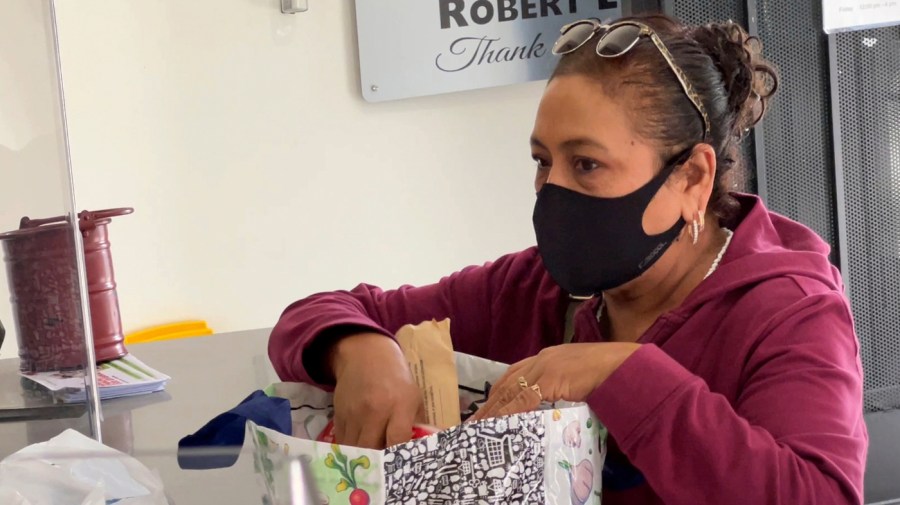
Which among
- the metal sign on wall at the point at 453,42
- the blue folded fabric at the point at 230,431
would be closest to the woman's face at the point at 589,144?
the blue folded fabric at the point at 230,431

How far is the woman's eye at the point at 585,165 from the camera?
3.16 ft

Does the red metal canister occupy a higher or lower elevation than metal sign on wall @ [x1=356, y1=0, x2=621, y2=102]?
lower

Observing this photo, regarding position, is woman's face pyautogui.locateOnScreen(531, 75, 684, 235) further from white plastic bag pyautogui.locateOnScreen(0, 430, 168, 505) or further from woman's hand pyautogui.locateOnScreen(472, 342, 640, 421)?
white plastic bag pyautogui.locateOnScreen(0, 430, 168, 505)

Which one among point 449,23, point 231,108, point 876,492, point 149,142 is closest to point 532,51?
point 449,23

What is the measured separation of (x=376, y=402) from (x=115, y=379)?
516 mm

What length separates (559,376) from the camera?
2.60 feet

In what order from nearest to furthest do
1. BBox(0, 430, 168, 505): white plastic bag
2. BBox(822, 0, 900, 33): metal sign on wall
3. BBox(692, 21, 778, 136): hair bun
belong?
BBox(0, 430, 168, 505): white plastic bag, BBox(692, 21, 778, 136): hair bun, BBox(822, 0, 900, 33): metal sign on wall

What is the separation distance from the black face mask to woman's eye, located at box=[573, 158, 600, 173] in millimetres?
24

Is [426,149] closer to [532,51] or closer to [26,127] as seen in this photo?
[532,51]

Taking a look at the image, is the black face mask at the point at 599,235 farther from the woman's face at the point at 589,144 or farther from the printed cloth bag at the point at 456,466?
the printed cloth bag at the point at 456,466

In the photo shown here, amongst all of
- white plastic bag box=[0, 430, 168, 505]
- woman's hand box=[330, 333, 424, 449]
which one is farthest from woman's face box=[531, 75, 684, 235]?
white plastic bag box=[0, 430, 168, 505]

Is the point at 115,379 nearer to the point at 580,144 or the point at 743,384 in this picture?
the point at 580,144

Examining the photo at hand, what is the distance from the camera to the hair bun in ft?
3.49

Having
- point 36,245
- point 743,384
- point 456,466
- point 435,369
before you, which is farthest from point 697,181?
point 36,245
